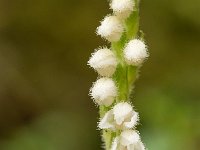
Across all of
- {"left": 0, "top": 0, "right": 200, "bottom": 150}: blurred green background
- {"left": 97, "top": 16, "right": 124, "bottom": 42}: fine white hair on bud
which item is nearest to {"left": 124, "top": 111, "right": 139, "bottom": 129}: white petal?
{"left": 97, "top": 16, "right": 124, "bottom": 42}: fine white hair on bud

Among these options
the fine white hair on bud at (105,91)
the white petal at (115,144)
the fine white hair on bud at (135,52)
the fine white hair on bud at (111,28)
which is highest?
the fine white hair on bud at (111,28)

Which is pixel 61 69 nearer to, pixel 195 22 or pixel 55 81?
pixel 55 81

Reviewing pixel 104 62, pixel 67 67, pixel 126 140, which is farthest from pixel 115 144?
pixel 67 67

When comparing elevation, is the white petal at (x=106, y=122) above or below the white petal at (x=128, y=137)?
above

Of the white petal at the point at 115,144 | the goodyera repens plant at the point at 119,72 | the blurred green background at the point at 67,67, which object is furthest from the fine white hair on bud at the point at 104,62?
the blurred green background at the point at 67,67

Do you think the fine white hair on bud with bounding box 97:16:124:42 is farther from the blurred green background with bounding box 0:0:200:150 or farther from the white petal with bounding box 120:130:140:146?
the blurred green background with bounding box 0:0:200:150

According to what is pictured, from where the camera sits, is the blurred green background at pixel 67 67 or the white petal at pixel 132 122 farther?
the blurred green background at pixel 67 67

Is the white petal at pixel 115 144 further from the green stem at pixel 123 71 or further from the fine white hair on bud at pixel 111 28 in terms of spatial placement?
the fine white hair on bud at pixel 111 28

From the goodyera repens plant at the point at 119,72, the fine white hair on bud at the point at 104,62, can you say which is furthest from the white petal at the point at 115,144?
the fine white hair on bud at the point at 104,62
